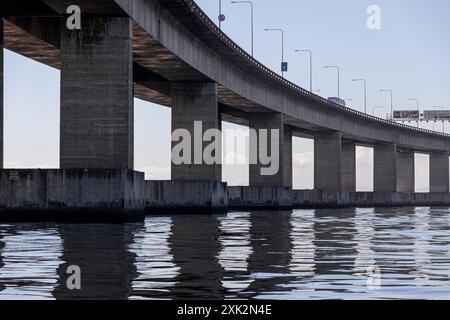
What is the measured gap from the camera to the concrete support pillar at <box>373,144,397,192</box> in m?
140

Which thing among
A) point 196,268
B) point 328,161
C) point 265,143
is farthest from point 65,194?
point 328,161

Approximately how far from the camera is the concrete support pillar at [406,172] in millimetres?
168125

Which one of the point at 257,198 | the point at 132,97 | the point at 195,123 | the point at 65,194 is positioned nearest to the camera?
the point at 65,194

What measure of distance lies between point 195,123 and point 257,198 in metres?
21.6

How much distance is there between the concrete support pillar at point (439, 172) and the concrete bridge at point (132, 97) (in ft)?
177

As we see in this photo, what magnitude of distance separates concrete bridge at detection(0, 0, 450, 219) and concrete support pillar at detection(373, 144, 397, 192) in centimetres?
2499

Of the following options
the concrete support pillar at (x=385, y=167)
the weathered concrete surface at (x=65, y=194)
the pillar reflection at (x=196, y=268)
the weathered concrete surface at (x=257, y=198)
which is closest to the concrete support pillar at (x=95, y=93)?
the weathered concrete surface at (x=65, y=194)

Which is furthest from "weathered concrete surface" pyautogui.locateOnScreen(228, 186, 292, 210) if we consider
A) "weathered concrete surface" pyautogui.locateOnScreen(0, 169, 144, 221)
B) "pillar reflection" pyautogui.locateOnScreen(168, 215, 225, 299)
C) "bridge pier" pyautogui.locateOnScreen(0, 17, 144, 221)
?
"pillar reflection" pyautogui.locateOnScreen(168, 215, 225, 299)

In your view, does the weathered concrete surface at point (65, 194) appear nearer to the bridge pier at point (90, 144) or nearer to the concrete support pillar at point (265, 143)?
the bridge pier at point (90, 144)

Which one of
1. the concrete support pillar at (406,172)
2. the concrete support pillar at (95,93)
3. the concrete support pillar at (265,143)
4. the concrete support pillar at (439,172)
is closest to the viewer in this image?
the concrete support pillar at (95,93)

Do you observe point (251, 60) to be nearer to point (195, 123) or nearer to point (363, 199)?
point (195, 123)

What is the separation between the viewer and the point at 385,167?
142000 mm

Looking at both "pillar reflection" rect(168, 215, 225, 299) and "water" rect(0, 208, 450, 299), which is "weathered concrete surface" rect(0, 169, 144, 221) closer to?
"water" rect(0, 208, 450, 299)
